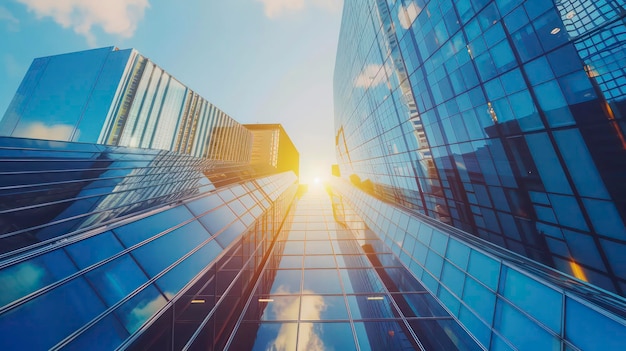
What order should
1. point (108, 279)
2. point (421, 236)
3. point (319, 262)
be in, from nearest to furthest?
1. point (108, 279)
2. point (319, 262)
3. point (421, 236)

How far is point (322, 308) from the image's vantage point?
1188 cm

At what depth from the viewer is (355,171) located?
59.2m

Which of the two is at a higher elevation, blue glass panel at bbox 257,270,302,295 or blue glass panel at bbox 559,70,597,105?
blue glass panel at bbox 559,70,597,105

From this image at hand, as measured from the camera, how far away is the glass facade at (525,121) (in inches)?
344

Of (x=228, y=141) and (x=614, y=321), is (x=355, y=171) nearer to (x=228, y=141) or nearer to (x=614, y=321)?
(x=614, y=321)

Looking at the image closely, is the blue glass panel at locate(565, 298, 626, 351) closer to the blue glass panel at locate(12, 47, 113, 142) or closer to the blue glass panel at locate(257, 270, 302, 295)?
the blue glass panel at locate(257, 270, 302, 295)

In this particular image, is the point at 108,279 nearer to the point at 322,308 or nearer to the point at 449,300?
the point at 322,308

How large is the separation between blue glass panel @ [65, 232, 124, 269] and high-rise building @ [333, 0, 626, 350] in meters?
15.6

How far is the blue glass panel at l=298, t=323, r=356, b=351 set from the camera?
952 centimetres

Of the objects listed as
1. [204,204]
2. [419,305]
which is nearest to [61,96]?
[204,204]

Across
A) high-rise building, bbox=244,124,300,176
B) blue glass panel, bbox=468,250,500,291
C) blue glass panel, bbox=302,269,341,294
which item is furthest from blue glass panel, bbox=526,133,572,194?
high-rise building, bbox=244,124,300,176

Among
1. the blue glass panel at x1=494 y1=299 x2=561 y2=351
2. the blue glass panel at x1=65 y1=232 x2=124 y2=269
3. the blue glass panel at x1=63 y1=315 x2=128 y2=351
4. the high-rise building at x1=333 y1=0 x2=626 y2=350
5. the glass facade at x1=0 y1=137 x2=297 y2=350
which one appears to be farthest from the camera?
the high-rise building at x1=333 y1=0 x2=626 y2=350

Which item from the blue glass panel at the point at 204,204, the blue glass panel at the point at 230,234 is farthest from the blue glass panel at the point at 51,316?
the blue glass panel at the point at 204,204

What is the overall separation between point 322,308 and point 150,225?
32.2 feet
